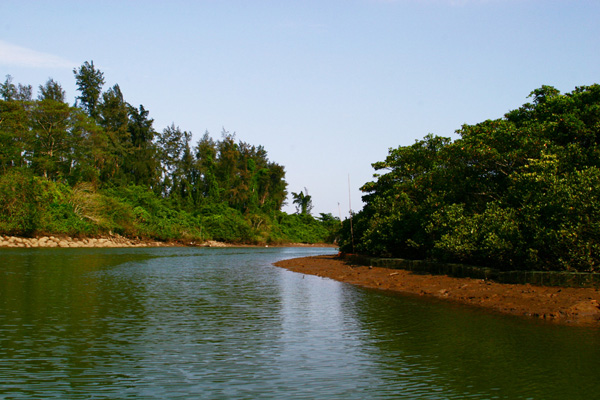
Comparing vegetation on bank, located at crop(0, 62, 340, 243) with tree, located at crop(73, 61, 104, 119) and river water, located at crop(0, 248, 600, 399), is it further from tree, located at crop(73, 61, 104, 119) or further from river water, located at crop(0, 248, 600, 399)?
river water, located at crop(0, 248, 600, 399)

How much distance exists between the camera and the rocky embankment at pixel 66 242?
51875mm

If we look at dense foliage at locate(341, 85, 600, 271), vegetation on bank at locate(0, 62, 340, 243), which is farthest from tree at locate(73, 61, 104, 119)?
dense foliage at locate(341, 85, 600, 271)

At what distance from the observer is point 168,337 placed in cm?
1048

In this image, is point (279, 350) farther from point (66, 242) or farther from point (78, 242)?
point (78, 242)

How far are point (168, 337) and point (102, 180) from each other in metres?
73.6

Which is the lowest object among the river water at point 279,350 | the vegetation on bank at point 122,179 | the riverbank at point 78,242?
the river water at point 279,350

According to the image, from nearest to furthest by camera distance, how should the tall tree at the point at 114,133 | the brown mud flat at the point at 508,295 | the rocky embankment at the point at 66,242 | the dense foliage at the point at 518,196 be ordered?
the brown mud flat at the point at 508,295 → the dense foliage at the point at 518,196 → the rocky embankment at the point at 66,242 → the tall tree at the point at 114,133

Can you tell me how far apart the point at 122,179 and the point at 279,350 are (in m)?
75.0

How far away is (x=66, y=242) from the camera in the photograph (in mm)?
56969

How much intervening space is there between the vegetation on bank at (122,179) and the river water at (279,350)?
44.1 m

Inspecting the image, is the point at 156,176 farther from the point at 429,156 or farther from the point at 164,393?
the point at 164,393

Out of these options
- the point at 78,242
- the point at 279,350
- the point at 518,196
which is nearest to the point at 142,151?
the point at 78,242

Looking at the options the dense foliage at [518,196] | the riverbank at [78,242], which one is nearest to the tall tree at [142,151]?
the riverbank at [78,242]

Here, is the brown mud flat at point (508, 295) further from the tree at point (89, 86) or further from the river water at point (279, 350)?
the tree at point (89, 86)
